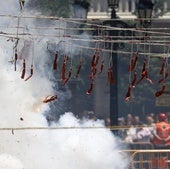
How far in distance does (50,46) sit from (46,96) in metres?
0.99

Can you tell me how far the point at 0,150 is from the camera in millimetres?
12812

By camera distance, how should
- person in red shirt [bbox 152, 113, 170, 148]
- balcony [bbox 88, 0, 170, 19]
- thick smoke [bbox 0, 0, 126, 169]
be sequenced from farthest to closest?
balcony [bbox 88, 0, 170, 19] < person in red shirt [bbox 152, 113, 170, 148] < thick smoke [bbox 0, 0, 126, 169]

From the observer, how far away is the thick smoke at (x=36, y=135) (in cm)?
1309

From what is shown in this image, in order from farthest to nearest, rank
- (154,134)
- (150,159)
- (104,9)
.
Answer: (104,9) → (154,134) → (150,159)

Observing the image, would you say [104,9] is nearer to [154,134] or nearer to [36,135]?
[154,134]

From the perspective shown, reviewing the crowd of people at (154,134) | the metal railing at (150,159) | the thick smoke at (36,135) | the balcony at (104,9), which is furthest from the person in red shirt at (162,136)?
the balcony at (104,9)

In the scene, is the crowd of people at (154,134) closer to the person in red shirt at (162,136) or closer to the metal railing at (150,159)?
the person in red shirt at (162,136)

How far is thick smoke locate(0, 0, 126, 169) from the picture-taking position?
13.1 metres

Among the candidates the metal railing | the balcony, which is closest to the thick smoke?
the metal railing

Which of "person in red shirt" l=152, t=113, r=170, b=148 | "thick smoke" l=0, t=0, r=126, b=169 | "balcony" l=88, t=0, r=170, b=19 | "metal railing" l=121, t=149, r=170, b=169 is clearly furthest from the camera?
"balcony" l=88, t=0, r=170, b=19

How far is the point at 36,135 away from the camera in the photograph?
1355 cm

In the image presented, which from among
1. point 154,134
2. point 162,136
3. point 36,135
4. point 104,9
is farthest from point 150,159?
point 104,9

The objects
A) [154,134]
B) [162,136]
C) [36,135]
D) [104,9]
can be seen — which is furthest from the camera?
[104,9]

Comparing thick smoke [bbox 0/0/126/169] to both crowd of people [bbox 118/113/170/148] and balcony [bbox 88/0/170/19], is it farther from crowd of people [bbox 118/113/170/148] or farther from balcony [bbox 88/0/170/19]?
balcony [bbox 88/0/170/19]
